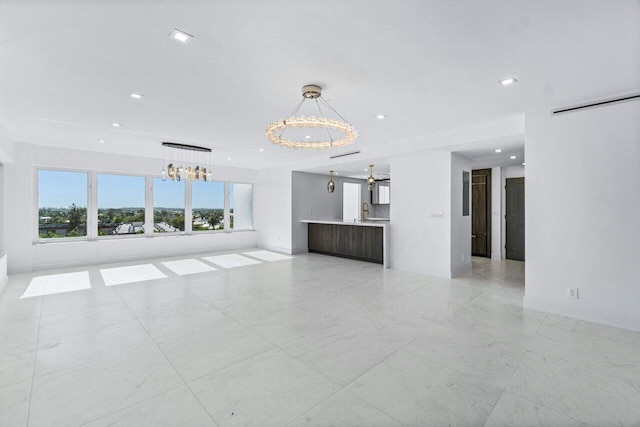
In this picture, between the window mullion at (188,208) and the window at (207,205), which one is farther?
the window at (207,205)

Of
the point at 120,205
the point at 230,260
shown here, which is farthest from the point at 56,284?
the point at 230,260

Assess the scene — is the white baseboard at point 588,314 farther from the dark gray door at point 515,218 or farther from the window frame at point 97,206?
the window frame at point 97,206

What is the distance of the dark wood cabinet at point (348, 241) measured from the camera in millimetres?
6996

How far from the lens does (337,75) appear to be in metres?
3.04

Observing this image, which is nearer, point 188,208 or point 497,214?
point 497,214

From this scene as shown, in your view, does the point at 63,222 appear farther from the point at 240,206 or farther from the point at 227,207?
the point at 240,206

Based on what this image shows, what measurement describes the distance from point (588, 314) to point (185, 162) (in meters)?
9.09

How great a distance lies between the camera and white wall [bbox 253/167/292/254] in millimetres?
8773

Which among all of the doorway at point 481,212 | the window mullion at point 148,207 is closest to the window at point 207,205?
the window mullion at point 148,207

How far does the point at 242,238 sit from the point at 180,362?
23.8 feet

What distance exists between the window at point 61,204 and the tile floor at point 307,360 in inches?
112

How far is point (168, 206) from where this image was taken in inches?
335

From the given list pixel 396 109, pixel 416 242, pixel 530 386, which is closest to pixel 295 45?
pixel 396 109

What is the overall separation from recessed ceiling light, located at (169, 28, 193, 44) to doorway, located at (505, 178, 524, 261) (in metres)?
8.00
